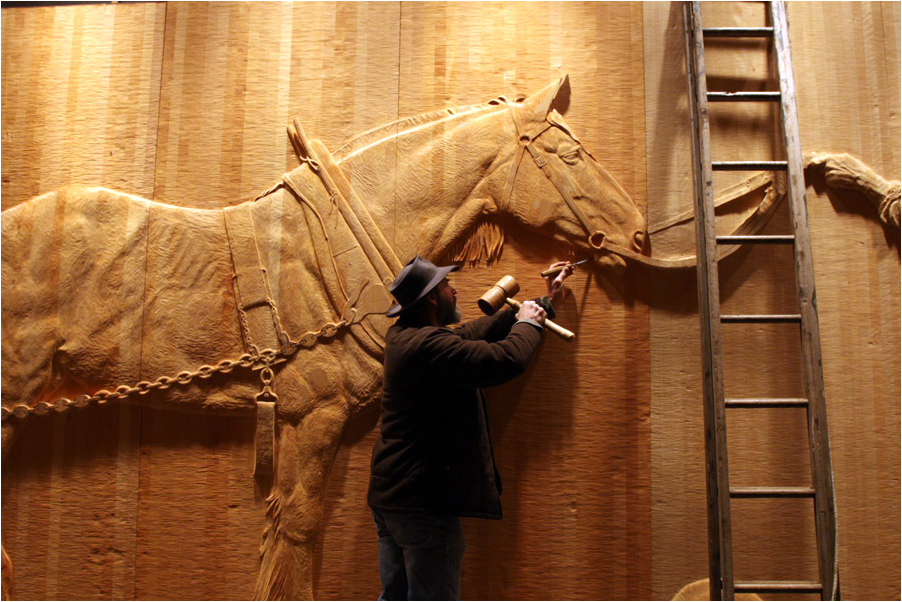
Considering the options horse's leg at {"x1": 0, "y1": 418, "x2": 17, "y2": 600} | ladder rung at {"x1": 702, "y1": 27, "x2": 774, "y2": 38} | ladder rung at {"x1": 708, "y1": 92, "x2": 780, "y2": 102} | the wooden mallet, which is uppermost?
ladder rung at {"x1": 702, "y1": 27, "x2": 774, "y2": 38}

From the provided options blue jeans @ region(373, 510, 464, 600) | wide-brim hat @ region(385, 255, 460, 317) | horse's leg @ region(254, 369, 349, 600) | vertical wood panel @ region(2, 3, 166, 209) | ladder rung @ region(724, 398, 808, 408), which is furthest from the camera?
vertical wood panel @ region(2, 3, 166, 209)

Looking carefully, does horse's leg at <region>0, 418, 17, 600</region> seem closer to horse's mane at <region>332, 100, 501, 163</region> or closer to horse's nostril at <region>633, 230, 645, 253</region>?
horse's mane at <region>332, 100, 501, 163</region>

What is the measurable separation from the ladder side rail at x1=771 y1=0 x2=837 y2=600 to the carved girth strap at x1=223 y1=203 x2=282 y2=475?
190 cm

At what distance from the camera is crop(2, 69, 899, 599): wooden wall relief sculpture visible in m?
2.38

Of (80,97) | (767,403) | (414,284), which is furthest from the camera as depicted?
(80,97)

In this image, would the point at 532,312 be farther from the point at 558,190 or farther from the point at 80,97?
the point at 80,97

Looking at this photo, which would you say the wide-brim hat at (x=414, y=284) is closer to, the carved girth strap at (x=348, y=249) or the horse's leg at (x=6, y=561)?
the carved girth strap at (x=348, y=249)

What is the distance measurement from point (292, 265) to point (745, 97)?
1849 mm

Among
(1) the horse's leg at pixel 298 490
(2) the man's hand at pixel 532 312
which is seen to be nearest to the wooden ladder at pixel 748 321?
(2) the man's hand at pixel 532 312

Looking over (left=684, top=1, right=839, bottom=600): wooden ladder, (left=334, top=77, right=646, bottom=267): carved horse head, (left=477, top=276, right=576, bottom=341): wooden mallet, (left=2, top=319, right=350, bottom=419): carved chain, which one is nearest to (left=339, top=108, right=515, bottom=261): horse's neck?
(left=334, top=77, right=646, bottom=267): carved horse head

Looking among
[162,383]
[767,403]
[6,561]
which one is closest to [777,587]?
[767,403]

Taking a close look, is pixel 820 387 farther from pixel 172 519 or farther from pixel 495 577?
pixel 172 519

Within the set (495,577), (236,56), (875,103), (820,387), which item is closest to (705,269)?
(820,387)

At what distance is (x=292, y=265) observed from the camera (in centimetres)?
245
